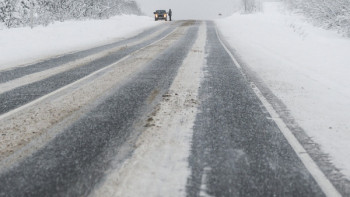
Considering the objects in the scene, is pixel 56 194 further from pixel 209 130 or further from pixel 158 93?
pixel 158 93

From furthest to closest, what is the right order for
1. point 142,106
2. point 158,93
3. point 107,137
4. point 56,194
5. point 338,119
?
point 158,93 < point 142,106 < point 338,119 < point 107,137 < point 56,194

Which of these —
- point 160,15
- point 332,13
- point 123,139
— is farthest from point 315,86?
point 160,15

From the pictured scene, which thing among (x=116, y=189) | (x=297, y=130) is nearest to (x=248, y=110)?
(x=297, y=130)

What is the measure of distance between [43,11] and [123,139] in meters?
20.0

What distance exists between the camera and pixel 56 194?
2469 mm

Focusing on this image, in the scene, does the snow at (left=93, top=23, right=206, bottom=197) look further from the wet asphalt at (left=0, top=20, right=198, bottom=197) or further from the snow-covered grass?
the snow-covered grass

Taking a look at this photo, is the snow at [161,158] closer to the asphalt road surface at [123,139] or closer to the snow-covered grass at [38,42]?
the asphalt road surface at [123,139]

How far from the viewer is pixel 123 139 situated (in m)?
3.56

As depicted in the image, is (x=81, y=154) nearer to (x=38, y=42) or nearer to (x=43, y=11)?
(x=38, y=42)

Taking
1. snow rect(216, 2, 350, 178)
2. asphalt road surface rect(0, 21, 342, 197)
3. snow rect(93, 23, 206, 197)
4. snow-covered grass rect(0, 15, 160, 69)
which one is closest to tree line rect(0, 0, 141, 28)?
snow-covered grass rect(0, 15, 160, 69)

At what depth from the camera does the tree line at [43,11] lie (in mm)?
17975

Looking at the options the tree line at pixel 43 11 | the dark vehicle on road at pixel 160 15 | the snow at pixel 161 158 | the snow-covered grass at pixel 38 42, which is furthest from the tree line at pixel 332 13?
the dark vehicle on road at pixel 160 15

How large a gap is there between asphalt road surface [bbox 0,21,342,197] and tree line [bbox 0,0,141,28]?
13.0 metres

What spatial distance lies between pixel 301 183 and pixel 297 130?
141 centimetres
